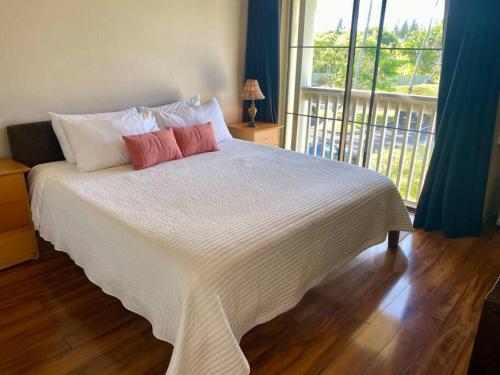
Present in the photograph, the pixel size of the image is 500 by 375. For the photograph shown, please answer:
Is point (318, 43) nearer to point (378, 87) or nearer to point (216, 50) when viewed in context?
point (378, 87)

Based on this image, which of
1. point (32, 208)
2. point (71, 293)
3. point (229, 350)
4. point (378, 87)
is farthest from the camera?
point (378, 87)

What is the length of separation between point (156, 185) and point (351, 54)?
2.34m

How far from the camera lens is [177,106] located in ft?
10.2

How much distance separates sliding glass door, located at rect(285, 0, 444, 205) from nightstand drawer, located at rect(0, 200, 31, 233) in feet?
9.13

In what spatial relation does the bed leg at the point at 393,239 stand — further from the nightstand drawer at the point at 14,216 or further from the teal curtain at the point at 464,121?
the nightstand drawer at the point at 14,216

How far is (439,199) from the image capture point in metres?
2.94

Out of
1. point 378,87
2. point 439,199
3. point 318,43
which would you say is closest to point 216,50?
point 318,43

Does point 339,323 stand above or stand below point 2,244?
below

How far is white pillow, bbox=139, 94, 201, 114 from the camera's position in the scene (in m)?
2.93

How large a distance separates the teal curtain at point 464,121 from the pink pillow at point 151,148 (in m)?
2.00

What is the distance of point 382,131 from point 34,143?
9.59 ft

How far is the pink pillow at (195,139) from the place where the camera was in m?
2.76

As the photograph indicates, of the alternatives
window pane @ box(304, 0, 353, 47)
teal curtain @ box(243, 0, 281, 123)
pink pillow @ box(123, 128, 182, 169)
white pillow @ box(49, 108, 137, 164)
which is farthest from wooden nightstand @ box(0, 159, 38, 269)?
window pane @ box(304, 0, 353, 47)

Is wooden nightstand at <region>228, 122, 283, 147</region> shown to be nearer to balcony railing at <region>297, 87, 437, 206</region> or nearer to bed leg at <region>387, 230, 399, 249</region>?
balcony railing at <region>297, 87, 437, 206</region>
